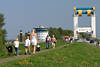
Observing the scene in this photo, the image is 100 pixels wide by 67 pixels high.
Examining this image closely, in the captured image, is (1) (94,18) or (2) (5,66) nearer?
(2) (5,66)

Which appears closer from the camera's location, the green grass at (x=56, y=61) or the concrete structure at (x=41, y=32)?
the green grass at (x=56, y=61)

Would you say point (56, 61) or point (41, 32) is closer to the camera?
point (56, 61)

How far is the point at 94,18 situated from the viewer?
119 m

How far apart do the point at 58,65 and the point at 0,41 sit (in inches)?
423

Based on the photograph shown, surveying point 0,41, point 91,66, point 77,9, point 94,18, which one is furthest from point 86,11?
point 91,66

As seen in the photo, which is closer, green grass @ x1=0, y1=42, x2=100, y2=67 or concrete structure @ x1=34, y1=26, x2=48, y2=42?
green grass @ x1=0, y1=42, x2=100, y2=67

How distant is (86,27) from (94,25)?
228 inches

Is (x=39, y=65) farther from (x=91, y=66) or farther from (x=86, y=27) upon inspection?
(x=86, y=27)

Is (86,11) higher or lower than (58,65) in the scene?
higher

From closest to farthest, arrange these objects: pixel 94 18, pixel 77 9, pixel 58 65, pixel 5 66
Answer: pixel 5 66 → pixel 58 65 → pixel 77 9 → pixel 94 18

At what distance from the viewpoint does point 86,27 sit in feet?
393

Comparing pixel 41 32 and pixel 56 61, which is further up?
pixel 41 32

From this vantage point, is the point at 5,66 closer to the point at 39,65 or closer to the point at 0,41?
the point at 39,65

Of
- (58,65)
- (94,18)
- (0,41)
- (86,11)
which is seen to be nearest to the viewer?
(58,65)
